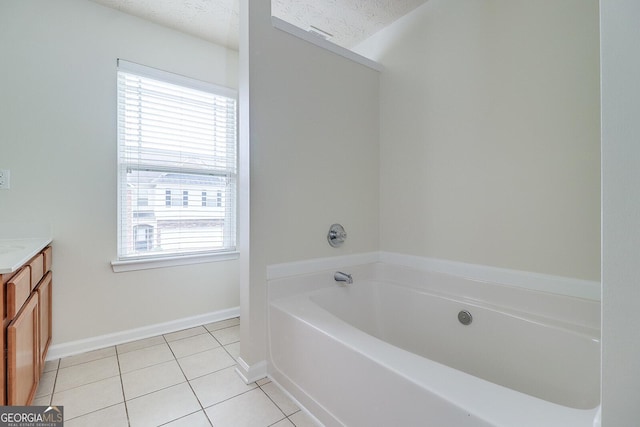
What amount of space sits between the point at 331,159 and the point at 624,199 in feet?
5.13

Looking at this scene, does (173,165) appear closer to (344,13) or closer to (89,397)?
(89,397)

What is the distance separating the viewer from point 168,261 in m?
2.22

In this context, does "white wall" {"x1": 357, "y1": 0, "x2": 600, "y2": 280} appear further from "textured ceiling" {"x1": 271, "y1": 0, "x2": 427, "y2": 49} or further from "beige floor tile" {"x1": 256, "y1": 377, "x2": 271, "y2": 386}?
"beige floor tile" {"x1": 256, "y1": 377, "x2": 271, "y2": 386}

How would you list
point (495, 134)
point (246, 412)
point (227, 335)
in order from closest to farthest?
point (246, 412)
point (495, 134)
point (227, 335)

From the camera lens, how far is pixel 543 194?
1.42 meters

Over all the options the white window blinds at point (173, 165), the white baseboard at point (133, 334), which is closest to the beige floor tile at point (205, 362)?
the white baseboard at point (133, 334)

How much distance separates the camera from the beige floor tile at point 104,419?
1.25 meters

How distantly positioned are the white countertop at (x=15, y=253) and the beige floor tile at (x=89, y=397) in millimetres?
773

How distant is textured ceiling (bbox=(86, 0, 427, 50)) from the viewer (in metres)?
1.95

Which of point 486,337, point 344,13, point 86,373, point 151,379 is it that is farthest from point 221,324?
point 344,13

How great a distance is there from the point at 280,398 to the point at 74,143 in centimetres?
210

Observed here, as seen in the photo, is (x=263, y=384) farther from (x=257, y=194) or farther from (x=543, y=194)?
(x=543, y=194)

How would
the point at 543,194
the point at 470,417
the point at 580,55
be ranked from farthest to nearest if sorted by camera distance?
the point at 543,194 < the point at 580,55 < the point at 470,417

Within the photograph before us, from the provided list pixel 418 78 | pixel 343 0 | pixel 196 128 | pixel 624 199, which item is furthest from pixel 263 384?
pixel 343 0
